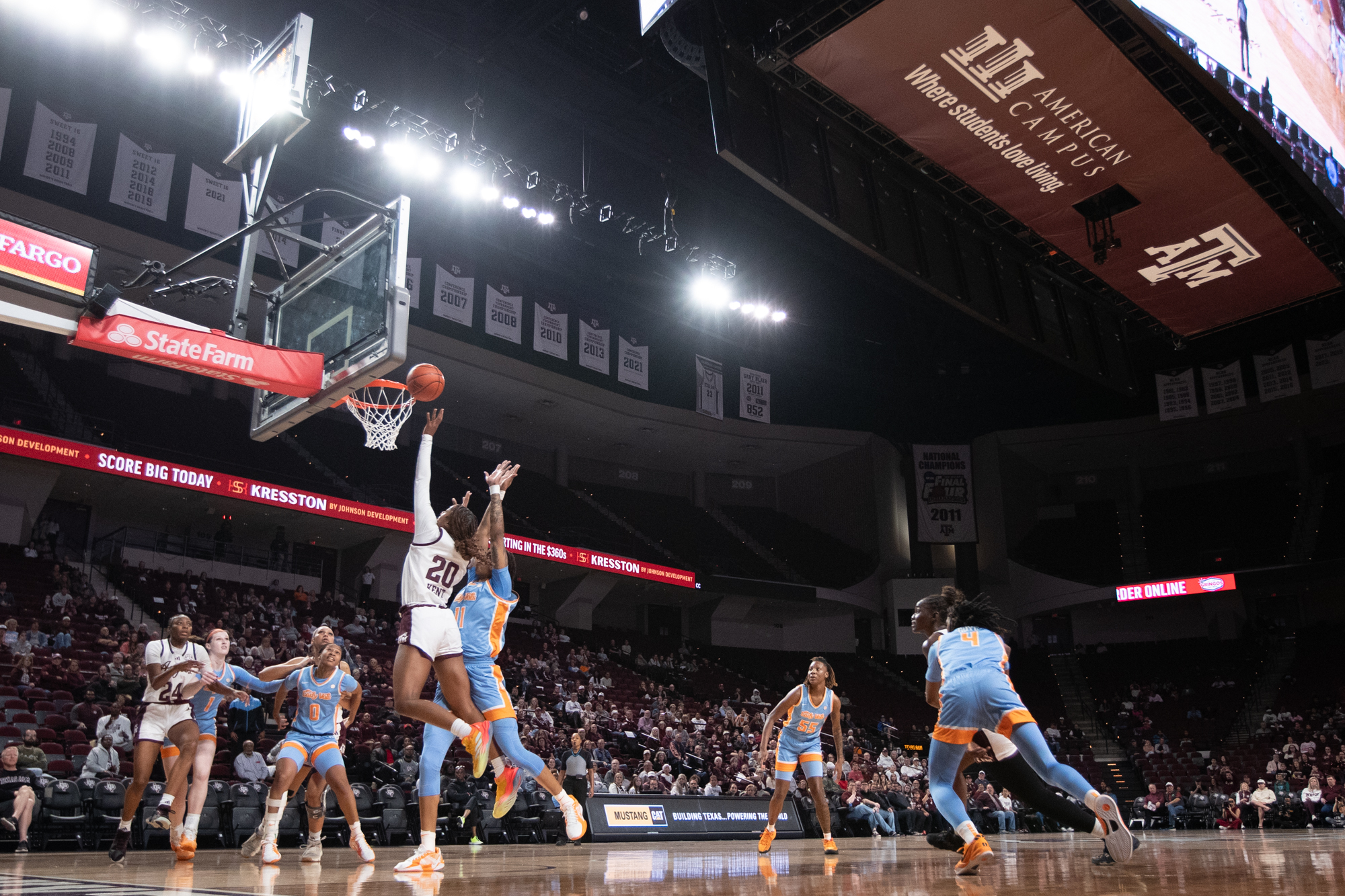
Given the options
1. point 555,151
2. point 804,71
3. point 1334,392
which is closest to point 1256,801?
point 1334,392

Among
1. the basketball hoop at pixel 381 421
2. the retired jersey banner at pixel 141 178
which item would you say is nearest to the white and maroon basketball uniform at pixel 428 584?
the basketball hoop at pixel 381 421

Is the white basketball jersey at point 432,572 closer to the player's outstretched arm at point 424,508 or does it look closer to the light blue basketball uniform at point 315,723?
the player's outstretched arm at point 424,508

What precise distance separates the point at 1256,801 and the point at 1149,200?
1537 cm

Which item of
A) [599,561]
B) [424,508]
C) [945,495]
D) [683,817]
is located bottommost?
[683,817]

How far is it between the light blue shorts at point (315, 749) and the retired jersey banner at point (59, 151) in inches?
612

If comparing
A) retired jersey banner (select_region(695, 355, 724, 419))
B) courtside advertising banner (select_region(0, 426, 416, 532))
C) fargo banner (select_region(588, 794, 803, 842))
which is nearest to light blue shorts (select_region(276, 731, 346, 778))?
fargo banner (select_region(588, 794, 803, 842))

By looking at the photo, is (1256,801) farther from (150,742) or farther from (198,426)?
(198,426)

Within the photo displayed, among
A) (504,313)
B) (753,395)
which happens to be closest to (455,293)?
(504,313)

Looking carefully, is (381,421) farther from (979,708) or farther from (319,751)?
(979,708)

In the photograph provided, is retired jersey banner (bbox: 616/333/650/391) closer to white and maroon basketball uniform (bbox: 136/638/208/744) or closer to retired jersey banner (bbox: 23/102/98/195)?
retired jersey banner (bbox: 23/102/98/195)

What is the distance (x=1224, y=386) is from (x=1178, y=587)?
6.44 m

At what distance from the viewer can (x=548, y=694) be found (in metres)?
21.9

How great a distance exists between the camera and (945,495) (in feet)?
118

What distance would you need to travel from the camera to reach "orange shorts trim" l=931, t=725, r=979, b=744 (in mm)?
6066
